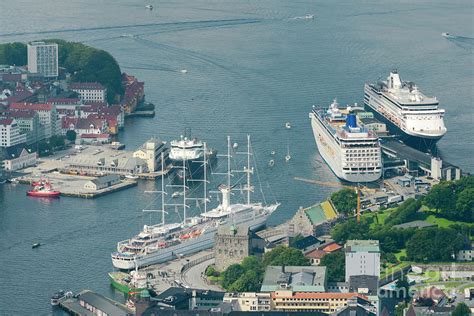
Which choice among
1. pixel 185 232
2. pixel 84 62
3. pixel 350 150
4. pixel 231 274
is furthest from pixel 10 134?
pixel 231 274

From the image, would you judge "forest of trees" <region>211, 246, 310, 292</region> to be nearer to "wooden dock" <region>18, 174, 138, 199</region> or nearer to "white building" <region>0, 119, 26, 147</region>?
"wooden dock" <region>18, 174, 138, 199</region>

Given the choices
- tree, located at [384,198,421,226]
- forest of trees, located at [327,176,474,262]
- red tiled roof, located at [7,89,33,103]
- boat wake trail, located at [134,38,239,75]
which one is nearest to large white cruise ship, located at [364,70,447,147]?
boat wake trail, located at [134,38,239,75]

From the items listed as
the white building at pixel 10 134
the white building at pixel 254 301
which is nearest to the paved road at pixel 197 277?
the white building at pixel 254 301

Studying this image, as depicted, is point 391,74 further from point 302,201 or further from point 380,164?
point 302,201

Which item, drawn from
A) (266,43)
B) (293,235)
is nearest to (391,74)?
(266,43)

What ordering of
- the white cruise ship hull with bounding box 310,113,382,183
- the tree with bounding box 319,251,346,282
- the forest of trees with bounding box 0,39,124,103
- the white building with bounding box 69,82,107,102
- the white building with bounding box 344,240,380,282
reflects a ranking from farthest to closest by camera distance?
the forest of trees with bounding box 0,39,124,103 < the white building with bounding box 69,82,107,102 < the white cruise ship hull with bounding box 310,113,382,183 < the tree with bounding box 319,251,346,282 < the white building with bounding box 344,240,380,282

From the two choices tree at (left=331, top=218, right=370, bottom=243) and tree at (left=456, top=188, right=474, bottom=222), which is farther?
tree at (left=456, top=188, right=474, bottom=222)
